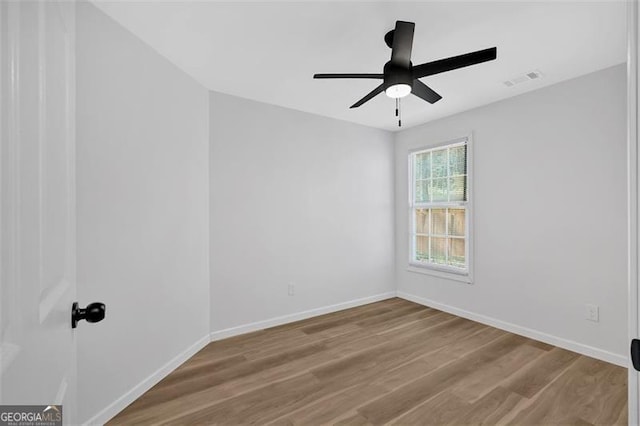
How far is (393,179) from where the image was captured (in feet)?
14.9

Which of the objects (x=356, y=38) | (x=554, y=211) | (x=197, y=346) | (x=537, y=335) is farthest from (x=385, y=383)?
(x=356, y=38)

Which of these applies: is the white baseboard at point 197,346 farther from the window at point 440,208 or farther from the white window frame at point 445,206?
the window at point 440,208

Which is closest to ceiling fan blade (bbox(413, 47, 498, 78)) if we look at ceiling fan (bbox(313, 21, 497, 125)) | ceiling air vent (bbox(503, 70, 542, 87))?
ceiling fan (bbox(313, 21, 497, 125))

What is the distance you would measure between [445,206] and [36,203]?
13.0ft

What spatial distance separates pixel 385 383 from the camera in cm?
225

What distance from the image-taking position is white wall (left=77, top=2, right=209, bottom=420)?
1749 millimetres

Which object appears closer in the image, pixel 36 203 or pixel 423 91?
pixel 36 203

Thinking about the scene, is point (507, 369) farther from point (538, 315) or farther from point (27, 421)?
point (27, 421)

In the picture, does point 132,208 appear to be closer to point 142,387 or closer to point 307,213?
point 142,387

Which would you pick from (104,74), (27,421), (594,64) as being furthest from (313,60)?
(27,421)

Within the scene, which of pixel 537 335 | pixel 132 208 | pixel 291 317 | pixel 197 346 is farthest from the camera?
pixel 291 317

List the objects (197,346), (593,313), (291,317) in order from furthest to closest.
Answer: (291,317) < (197,346) < (593,313)

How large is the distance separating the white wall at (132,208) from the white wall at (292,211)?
1.07 ft

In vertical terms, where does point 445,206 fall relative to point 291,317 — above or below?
above
